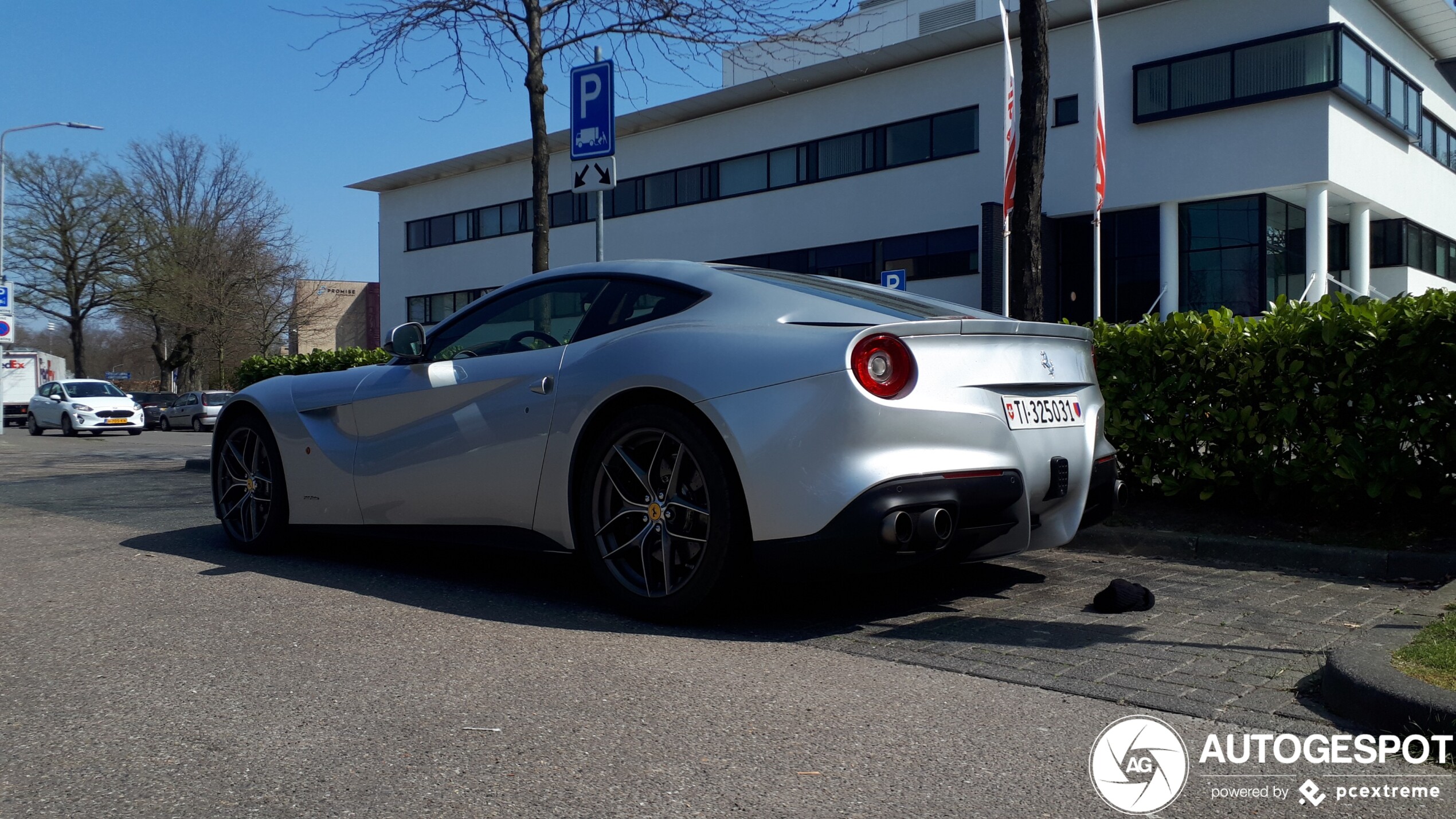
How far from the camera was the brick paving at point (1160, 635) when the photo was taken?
3.42 m

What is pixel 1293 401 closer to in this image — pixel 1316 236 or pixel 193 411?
pixel 1316 236

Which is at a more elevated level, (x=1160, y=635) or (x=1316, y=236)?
(x=1316, y=236)

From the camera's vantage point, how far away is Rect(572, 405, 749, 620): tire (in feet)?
13.5

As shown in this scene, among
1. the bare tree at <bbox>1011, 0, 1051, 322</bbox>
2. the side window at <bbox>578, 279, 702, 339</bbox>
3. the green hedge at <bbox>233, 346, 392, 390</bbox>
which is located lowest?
the side window at <bbox>578, 279, 702, 339</bbox>

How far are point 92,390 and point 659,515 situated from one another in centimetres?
3269

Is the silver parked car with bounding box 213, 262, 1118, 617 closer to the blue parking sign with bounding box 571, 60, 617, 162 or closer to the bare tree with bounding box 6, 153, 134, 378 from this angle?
the blue parking sign with bounding box 571, 60, 617, 162

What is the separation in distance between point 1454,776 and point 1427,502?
382cm

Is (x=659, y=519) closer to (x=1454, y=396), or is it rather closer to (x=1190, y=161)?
(x=1454, y=396)

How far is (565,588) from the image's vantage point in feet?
16.9

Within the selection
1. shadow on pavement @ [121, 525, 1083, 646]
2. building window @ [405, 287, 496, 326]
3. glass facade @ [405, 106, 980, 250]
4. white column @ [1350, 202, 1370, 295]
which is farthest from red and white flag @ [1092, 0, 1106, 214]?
building window @ [405, 287, 496, 326]

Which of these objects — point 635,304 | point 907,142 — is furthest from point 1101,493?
point 907,142

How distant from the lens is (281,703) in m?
3.28

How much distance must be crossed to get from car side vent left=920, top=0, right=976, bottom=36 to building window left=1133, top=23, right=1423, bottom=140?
25.4 feet

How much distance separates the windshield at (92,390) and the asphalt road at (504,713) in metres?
29.9
